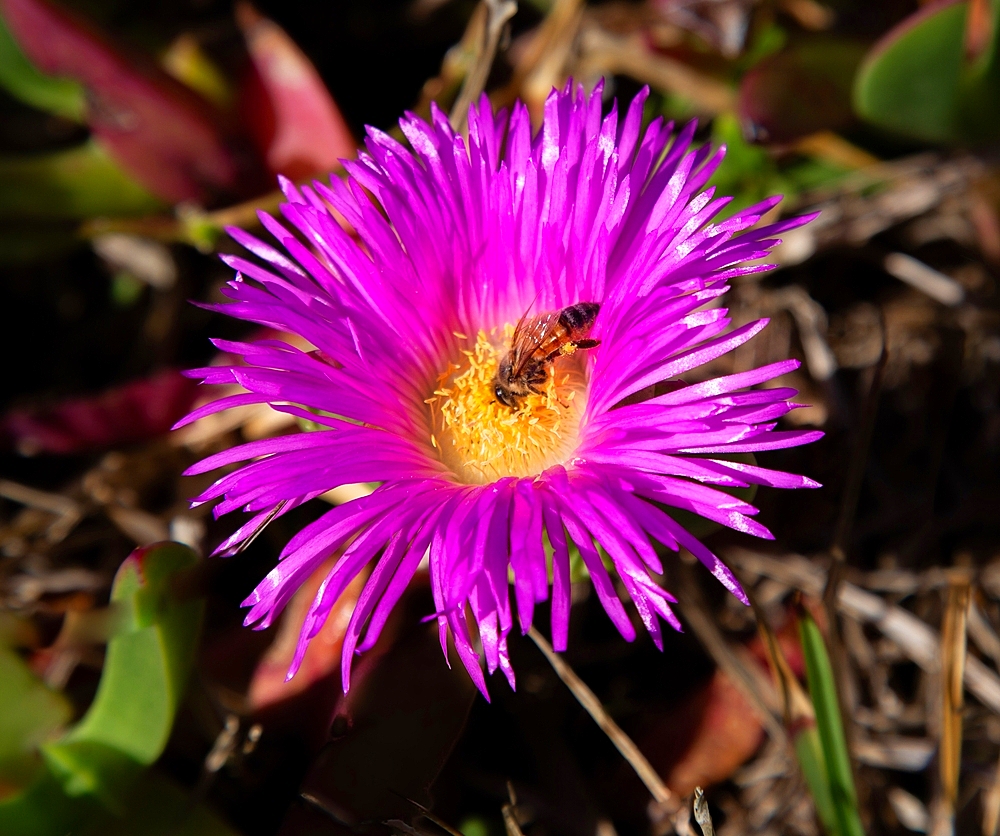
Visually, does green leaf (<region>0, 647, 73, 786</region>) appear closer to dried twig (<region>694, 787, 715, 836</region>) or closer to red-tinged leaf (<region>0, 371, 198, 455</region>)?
red-tinged leaf (<region>0, 371, 198, 455</region>)

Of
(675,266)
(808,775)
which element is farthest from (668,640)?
(675,266)

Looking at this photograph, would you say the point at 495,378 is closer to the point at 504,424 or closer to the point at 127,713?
the point at 504,424

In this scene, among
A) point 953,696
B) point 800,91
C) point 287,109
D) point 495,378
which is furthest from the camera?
point 287,109

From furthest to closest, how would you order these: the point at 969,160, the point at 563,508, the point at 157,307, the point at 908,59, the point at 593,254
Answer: the point at 157,307 → the point at 969,160 → the point at 908,59 → the point at 593,254 → the point at 563,508

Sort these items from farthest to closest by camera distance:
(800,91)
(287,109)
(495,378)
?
(287,109)
(800,91)
(495,378)

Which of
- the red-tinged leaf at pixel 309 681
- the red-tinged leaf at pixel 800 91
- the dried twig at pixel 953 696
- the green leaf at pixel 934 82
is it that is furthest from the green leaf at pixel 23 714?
the green leaf at pixel 934 82

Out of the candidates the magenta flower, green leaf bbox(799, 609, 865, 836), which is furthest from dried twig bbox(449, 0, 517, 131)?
green leaf bbox(799, 609, 865, 836)

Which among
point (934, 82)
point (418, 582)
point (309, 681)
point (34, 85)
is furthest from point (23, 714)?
point (934, 82)

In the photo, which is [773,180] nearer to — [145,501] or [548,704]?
[548,704]
